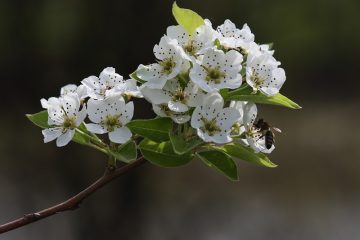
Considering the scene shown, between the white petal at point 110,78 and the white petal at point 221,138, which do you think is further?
the white petal at point 110,78

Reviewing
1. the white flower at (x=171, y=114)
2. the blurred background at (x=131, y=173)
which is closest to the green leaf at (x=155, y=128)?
the white flower at (x=171, y=114)

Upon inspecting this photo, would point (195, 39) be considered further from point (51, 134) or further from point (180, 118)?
point (51, 134)

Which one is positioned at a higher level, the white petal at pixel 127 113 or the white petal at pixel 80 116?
the white petal at pixel 127 113

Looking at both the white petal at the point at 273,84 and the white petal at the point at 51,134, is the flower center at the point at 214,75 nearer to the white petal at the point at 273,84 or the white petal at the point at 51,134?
the white petal at the point at 273,84

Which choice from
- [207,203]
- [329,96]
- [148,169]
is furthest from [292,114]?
[148,169]

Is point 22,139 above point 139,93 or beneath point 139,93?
beneath

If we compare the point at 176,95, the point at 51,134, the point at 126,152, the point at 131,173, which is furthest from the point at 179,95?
the point at 131,173

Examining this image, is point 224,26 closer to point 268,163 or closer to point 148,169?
point 268,163
